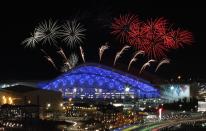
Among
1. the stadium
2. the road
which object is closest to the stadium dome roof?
the stadium

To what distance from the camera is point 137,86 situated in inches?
3248

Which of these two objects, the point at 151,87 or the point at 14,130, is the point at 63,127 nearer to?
the point at 14,130

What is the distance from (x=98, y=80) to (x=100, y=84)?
0.91m

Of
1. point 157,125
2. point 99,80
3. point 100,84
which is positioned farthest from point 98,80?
point 157,125

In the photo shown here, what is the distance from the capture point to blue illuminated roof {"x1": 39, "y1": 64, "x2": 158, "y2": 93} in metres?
82.6

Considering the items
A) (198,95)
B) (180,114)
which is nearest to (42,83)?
(198,95)

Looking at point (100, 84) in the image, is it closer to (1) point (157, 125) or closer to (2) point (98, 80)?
(2) point (98, 80)

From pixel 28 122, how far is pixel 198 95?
42.8 m

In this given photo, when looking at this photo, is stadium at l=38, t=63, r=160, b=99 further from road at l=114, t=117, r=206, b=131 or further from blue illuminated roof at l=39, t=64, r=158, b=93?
road at l=114, t=117, r=206, b=131

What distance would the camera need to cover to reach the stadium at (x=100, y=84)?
82.2 meters

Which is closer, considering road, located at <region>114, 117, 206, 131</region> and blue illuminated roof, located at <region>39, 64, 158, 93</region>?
road, located at <region>114, 117, 206, 131</region>

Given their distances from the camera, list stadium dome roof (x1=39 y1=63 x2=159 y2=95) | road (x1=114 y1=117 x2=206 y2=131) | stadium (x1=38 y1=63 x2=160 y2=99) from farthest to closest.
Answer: stadium dome roof (x1=39 y1=63 x2=159 y2=95) → stadium (x1=38 y1=63 x2=160 y2=99) → road (x1=114 y1=117 x2=206 y2=131)

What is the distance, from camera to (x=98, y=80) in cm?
8719

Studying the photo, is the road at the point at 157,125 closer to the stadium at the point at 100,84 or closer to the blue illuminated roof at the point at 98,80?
the stadium at the point at 100,84
